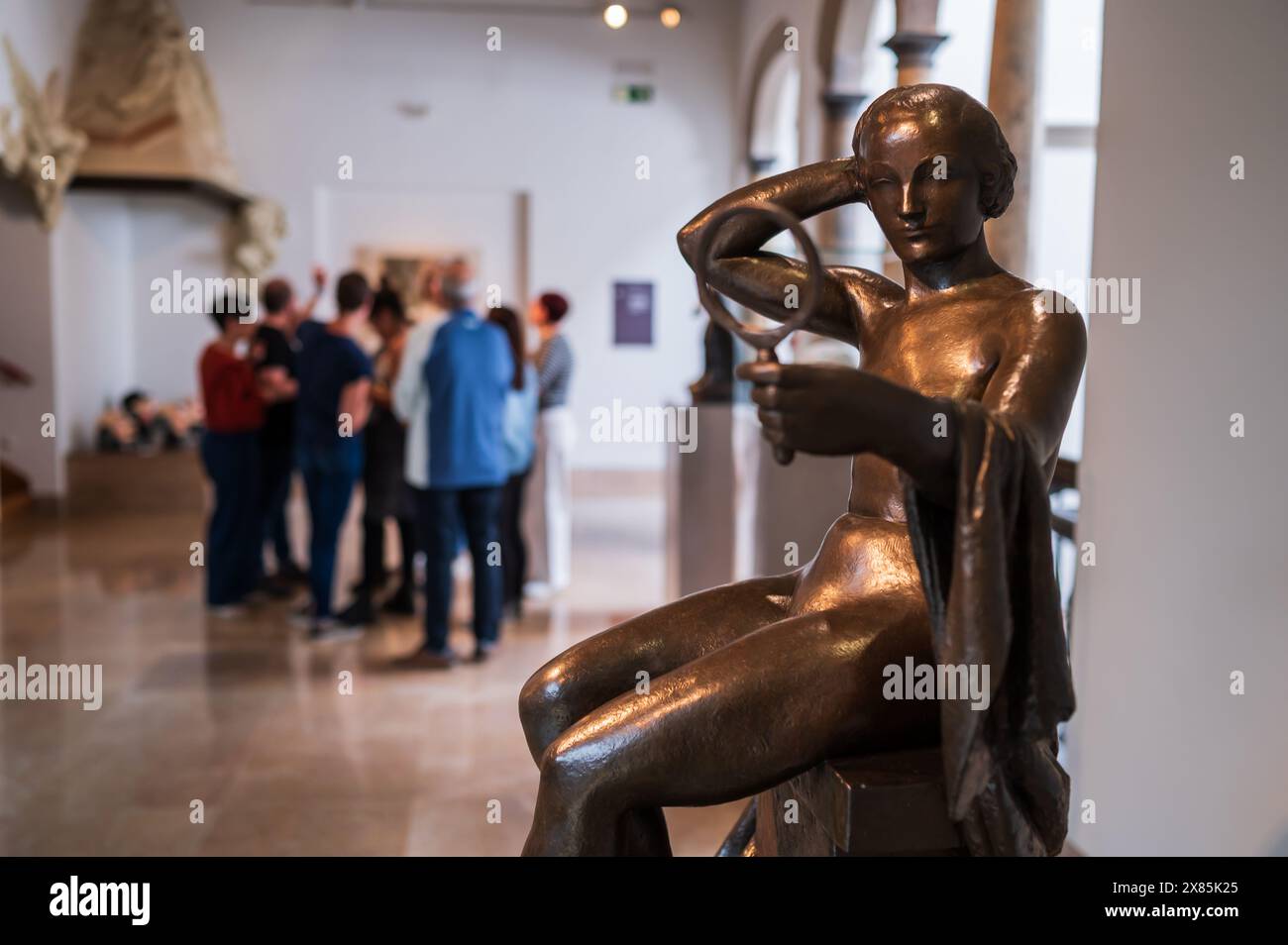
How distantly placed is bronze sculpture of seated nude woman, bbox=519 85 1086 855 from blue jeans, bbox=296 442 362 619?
4253mm

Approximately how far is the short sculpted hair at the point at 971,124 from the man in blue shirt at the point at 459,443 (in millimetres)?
3810

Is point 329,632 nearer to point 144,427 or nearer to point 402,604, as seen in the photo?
point 402,604

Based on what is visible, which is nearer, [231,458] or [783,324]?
[783,324]

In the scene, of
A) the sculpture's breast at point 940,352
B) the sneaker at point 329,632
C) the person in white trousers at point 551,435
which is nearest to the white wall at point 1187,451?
the sculpture's breast at point 940,352

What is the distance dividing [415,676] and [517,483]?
1.59 m

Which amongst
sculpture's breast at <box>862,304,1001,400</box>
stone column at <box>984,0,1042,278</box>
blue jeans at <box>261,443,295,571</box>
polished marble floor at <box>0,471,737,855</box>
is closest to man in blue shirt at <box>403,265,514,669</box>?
polished marble floor at <box>0,471,737,855</box>

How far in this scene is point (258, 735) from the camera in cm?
467

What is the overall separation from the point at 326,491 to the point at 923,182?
188 inches

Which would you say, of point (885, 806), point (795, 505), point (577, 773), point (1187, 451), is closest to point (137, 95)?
point (795, 505)

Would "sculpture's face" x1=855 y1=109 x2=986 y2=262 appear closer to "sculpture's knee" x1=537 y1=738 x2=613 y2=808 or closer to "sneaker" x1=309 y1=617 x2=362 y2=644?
"sculpture's knee" x1=537 y1=738 x2=613 y2=808

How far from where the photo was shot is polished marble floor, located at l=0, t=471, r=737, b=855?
147 inches

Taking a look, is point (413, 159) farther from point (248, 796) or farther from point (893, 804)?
point (893, 804)

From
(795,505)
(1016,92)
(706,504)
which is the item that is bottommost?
(706,504)
